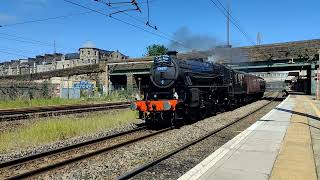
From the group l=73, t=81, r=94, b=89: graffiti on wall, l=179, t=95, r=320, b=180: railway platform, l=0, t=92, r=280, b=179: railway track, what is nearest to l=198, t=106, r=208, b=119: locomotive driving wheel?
l=179, t=95, r=320, b=180: railway platform

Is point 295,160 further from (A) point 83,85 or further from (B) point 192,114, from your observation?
(A) point 83,85

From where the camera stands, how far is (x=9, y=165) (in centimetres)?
899

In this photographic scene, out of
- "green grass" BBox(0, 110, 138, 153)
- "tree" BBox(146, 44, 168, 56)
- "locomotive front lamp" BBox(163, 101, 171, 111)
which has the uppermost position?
"tree" BBox(146, 44, 168, 56)

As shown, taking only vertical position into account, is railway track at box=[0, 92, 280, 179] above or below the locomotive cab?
below

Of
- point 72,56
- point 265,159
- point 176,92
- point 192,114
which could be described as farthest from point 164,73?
point 72,56

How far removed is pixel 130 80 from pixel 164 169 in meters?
59.5

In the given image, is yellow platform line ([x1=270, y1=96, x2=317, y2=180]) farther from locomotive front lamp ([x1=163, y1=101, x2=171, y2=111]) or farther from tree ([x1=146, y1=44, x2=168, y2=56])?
tree ([x1=146, y1=44, x2=168, y2=56])

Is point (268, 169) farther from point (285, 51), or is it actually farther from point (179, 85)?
point (285, 51)

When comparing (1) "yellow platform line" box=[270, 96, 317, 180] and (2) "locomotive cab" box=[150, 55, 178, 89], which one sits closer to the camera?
(1) "yellow platform line" box=[270, 96, 317, 180]

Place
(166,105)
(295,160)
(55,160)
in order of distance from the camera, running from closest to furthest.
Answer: (295,160)
(55,160)
(166,105)

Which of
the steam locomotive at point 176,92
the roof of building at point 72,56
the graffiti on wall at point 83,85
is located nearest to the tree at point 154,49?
the roof of building at point 72,56

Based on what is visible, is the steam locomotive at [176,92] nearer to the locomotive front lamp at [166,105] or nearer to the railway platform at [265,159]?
the locomotive front lamp at [166,105]

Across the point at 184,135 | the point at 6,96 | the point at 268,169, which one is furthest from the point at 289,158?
the point at 6,96

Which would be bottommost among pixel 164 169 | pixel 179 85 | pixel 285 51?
pixel 164 169
